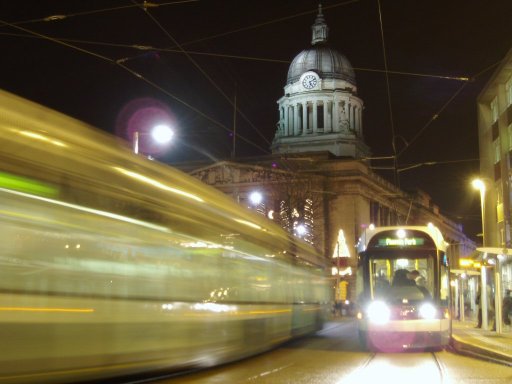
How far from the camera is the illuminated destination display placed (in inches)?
690

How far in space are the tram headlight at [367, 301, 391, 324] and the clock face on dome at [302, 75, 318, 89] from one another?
2868 inches

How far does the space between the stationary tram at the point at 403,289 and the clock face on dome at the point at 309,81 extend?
235 ft

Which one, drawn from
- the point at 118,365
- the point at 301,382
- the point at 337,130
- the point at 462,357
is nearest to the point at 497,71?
the point at 462,357

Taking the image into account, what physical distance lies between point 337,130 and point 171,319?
79519 mm

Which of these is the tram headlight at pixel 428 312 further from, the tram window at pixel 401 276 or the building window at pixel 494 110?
the building window at pixel 494 110

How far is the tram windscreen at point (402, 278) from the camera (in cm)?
1684

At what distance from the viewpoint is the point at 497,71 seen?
42906 mm

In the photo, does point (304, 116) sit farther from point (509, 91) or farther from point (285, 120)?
point (509, 91)

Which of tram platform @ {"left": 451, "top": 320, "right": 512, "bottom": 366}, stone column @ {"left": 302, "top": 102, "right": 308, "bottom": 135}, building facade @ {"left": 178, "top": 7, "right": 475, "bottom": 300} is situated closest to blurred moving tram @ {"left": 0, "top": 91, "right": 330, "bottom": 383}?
tram platform @ {"left": 451, "top": 320, "right": 512, "bottom": 366}

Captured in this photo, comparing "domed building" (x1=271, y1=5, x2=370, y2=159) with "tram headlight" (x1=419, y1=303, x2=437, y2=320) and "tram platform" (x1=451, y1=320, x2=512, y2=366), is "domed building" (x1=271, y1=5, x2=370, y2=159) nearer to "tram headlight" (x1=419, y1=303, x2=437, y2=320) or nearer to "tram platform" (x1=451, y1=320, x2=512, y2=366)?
"tram platform" (x1=451, y1=320, x2=512, y2=366)

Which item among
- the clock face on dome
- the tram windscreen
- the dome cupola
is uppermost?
the dome cupola

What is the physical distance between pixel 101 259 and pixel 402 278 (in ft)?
34.5

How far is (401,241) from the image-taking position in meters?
17.7

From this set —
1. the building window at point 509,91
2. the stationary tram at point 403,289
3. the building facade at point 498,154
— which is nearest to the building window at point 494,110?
the building facade at point 498,154
